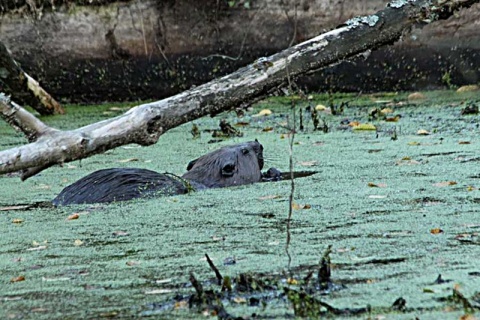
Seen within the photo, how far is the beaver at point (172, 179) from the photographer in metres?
5.71

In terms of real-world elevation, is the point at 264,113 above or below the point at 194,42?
below

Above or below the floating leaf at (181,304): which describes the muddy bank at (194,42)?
above

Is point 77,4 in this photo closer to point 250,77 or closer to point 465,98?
point 465,98

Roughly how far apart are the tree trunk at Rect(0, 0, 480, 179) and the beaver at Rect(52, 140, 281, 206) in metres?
1.98

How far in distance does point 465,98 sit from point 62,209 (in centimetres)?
494

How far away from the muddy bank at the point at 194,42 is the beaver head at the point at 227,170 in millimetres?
3289

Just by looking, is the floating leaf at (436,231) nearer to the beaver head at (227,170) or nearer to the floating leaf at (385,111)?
the beaver head at (227,170)

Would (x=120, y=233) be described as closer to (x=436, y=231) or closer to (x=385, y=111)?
(x=436, y=231)

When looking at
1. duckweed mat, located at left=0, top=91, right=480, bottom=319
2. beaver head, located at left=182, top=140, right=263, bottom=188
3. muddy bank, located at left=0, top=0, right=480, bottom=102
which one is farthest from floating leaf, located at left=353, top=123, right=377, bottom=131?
muddy bank, located at left=0, top=0, right=480, bottom=102

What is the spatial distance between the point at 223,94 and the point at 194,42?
20.1 feet

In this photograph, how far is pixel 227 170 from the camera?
6207 mm

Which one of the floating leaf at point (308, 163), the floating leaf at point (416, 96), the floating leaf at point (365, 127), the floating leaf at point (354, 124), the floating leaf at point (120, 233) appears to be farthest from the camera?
the floating leaf at point (416, 96)

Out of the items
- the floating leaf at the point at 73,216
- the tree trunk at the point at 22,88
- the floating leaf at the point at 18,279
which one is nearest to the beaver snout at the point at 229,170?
the floating leaf at the point at 73,216

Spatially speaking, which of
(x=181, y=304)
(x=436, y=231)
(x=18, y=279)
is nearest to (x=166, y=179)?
(x=436, y=231)
